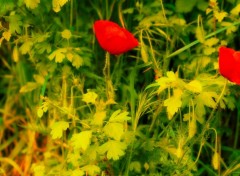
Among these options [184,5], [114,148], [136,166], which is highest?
[184,5]

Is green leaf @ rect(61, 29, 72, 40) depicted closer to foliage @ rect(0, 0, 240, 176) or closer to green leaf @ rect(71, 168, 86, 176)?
foliage @ rect(0, 0, 240, 176)

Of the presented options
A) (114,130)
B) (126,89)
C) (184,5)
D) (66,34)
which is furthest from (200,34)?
(114,130)

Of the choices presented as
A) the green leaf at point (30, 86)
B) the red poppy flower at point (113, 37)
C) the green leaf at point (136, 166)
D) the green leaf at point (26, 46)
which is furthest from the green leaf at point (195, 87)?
the green leaf at point (30, 86)

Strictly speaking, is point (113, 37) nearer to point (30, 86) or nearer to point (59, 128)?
point (59, 128)

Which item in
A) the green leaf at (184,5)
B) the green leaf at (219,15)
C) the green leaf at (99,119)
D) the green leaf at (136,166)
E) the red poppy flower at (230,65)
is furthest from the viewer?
the green leaf at (184,5)

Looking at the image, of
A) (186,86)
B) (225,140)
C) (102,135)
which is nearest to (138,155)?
(102,135)

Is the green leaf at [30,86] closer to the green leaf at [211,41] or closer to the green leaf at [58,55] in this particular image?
the green leaf at [58,55]

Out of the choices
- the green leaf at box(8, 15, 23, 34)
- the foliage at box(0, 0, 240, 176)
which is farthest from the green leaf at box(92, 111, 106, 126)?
the green leaf at box(8, 15, 23, 34)
